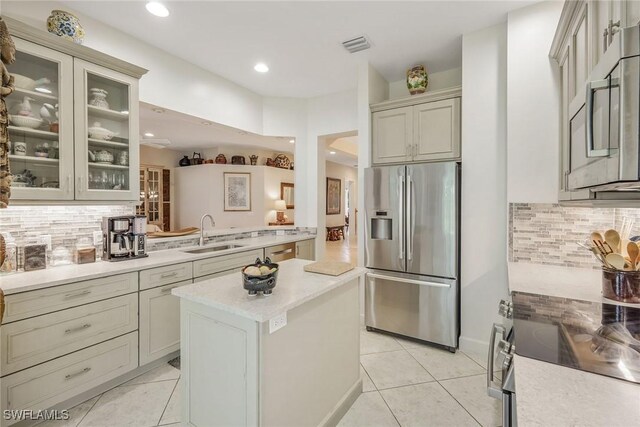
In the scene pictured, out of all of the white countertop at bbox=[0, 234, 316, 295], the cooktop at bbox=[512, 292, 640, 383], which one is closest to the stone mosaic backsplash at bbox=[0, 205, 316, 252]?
the white countertop at bbox=[0, 234, 316, 295]

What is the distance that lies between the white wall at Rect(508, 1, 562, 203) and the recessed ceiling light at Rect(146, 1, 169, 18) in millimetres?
2782

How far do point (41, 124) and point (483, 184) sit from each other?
356cm

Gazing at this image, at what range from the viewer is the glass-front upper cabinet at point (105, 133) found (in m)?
2.20

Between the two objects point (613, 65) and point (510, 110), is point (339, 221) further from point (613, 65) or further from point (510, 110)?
point (613, 65)

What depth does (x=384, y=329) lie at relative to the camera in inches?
120

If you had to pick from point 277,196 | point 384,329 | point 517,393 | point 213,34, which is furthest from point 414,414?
point 277,196

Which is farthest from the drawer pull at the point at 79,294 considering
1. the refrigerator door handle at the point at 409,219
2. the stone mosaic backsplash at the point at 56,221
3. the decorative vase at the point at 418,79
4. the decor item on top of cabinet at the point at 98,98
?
the decorative vase at the point at 418,79

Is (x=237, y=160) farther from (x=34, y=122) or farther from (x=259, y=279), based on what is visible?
(x=259, y=279)

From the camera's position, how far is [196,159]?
7.54 metres

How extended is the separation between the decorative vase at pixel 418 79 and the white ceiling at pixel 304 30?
114 mm

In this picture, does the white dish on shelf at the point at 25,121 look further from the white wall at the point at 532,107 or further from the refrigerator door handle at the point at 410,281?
the white wall at the point at 532,107

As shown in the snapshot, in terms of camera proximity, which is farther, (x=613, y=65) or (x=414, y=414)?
(x=414, y=414)

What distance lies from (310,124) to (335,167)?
18.6ft

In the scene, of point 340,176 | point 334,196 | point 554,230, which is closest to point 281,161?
point 334,196
